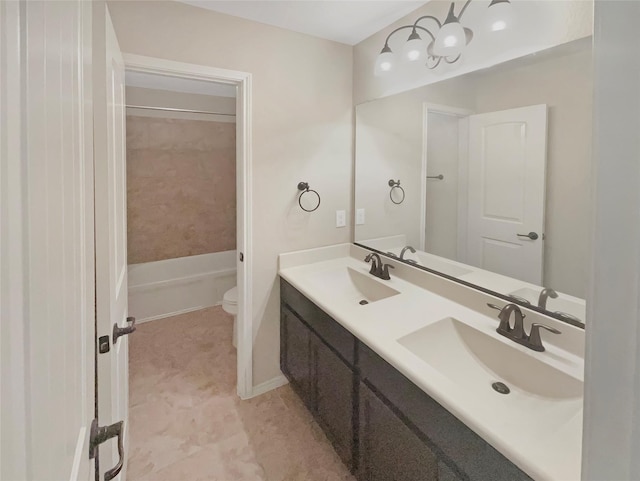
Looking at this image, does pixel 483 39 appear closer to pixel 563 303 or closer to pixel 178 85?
pixel 563 303

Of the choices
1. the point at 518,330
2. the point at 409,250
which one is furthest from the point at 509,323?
the point at 409,250

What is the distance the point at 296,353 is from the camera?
1.97 m

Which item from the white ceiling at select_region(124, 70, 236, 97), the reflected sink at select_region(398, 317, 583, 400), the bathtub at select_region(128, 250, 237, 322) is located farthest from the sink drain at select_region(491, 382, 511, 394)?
the bathtub at select_region(128, 250, 237, 322)

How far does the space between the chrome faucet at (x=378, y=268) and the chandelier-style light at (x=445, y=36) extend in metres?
1.09

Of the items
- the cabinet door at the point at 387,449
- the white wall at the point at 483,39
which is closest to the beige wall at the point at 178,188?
the white wall at the point at 483,39

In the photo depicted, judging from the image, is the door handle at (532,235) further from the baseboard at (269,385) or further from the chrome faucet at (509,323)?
the baseboard at (269,385)

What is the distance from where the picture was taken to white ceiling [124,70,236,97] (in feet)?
9.14

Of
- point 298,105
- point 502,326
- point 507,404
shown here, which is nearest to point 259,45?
point 298,105

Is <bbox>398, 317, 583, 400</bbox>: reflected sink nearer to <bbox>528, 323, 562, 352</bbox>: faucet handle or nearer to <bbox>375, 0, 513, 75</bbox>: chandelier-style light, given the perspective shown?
<bbox>528, 323, 562, 352</bbox>: faucet handle

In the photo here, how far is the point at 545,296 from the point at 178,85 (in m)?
3.25

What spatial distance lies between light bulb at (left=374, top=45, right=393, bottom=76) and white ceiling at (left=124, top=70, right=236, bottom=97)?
145cm

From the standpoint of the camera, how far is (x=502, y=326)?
1266 mm

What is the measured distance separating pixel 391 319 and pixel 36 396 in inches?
48.3

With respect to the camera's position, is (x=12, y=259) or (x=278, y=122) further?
(x=278, y=122)
